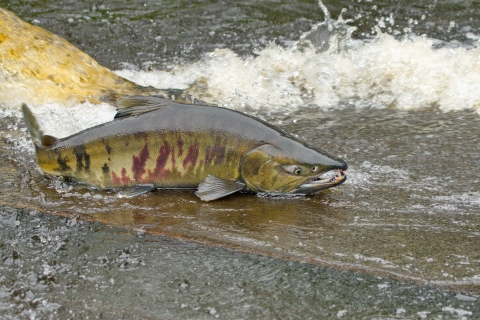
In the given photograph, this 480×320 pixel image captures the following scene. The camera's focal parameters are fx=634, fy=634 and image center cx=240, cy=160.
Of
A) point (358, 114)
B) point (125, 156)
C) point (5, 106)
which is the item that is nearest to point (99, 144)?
point (125, 156)

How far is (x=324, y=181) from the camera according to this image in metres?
4.38

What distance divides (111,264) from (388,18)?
7981mm

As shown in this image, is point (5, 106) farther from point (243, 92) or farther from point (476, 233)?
point (476, 233)

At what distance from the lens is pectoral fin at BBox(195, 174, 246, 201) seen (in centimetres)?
437

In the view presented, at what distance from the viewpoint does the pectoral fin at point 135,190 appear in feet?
14.9

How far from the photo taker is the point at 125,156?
14.8 feet

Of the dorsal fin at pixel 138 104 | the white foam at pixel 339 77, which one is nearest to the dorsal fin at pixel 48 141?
the dorsal fin at pixel 138 104

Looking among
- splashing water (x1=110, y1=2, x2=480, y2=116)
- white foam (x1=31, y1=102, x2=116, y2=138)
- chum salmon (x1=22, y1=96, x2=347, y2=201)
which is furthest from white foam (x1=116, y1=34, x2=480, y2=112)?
chum salmon (x1=22, y1=96, x2=347, y2=201)

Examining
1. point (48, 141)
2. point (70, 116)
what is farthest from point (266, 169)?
point (70, 116)

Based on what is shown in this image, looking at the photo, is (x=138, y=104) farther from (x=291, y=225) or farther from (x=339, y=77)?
(x=339, y=77)

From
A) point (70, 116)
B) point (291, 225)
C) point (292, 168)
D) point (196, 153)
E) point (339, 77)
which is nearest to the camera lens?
point (291, 225)

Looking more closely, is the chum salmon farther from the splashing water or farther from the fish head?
the splashing water

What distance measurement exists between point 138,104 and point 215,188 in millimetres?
812

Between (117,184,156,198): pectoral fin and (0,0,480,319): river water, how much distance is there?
8cm
